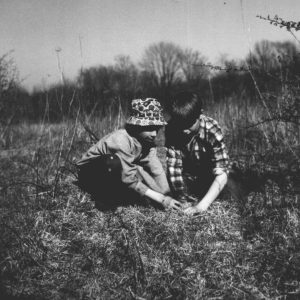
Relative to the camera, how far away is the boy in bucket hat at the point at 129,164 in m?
2.06

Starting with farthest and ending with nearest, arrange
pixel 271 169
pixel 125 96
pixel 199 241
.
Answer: pixel 125 96, pixel 271 169, pixel 199 241

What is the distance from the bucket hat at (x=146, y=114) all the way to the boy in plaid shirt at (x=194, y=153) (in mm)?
109

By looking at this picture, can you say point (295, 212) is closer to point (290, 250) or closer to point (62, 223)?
point (290, 250)

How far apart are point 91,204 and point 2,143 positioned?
3.08 metres

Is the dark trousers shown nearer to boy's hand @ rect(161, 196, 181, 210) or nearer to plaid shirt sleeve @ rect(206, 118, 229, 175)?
boy's hand @ rect(161, 196, 181, 210)

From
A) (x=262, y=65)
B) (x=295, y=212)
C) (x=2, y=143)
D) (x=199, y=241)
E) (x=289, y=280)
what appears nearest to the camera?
(x=289, y=280)

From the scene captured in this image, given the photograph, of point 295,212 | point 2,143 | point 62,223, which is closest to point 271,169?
point 295,212

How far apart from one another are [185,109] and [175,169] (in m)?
0.52

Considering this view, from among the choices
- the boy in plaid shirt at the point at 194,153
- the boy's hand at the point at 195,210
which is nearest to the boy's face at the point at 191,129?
the boy in plaid shirt at the point at 194,153

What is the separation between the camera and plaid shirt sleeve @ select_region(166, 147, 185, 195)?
7.47 feet

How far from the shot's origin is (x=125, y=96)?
12.2ft

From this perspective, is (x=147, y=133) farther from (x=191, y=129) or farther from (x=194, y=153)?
(x=194, y=153)

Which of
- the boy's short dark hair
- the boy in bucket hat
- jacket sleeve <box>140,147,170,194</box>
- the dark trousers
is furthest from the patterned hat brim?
jacket sleeve <box>140,147,170,194</box>

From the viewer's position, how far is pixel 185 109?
6.42 ft
